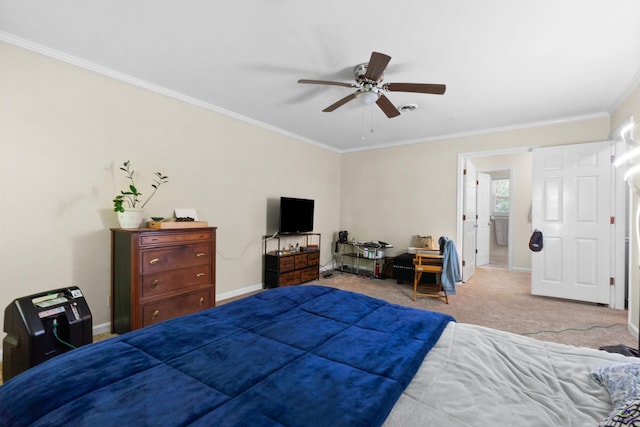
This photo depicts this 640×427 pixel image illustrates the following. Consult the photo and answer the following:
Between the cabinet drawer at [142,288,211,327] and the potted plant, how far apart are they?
79 centimetres

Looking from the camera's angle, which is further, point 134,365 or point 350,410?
point 134,365

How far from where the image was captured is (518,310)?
3.59 m

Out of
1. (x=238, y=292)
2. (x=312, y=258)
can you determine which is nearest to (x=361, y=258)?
(x=312, y=258)

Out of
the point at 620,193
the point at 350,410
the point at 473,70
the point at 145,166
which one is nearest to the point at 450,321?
the point at 350,410

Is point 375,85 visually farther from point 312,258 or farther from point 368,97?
point 312,258

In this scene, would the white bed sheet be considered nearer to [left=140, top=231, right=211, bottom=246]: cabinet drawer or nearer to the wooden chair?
[left=140, top=231, right=211, bottom=246]: cabinet drawer

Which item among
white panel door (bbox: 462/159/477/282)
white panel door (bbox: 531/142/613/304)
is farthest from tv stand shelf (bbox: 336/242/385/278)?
white panel door (bbox: 531/142/613/304)

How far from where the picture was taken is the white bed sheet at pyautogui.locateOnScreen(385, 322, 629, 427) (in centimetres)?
84

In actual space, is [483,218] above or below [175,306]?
above

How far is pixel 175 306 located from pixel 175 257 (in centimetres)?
49

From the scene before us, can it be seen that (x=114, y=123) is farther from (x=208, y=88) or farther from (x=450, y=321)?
(x=450, y=321)

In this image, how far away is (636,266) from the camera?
3.02m

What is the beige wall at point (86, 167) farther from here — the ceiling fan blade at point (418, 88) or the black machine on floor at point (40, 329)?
the ceiling fan blade at point (418, 88)

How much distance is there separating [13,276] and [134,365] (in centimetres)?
222
